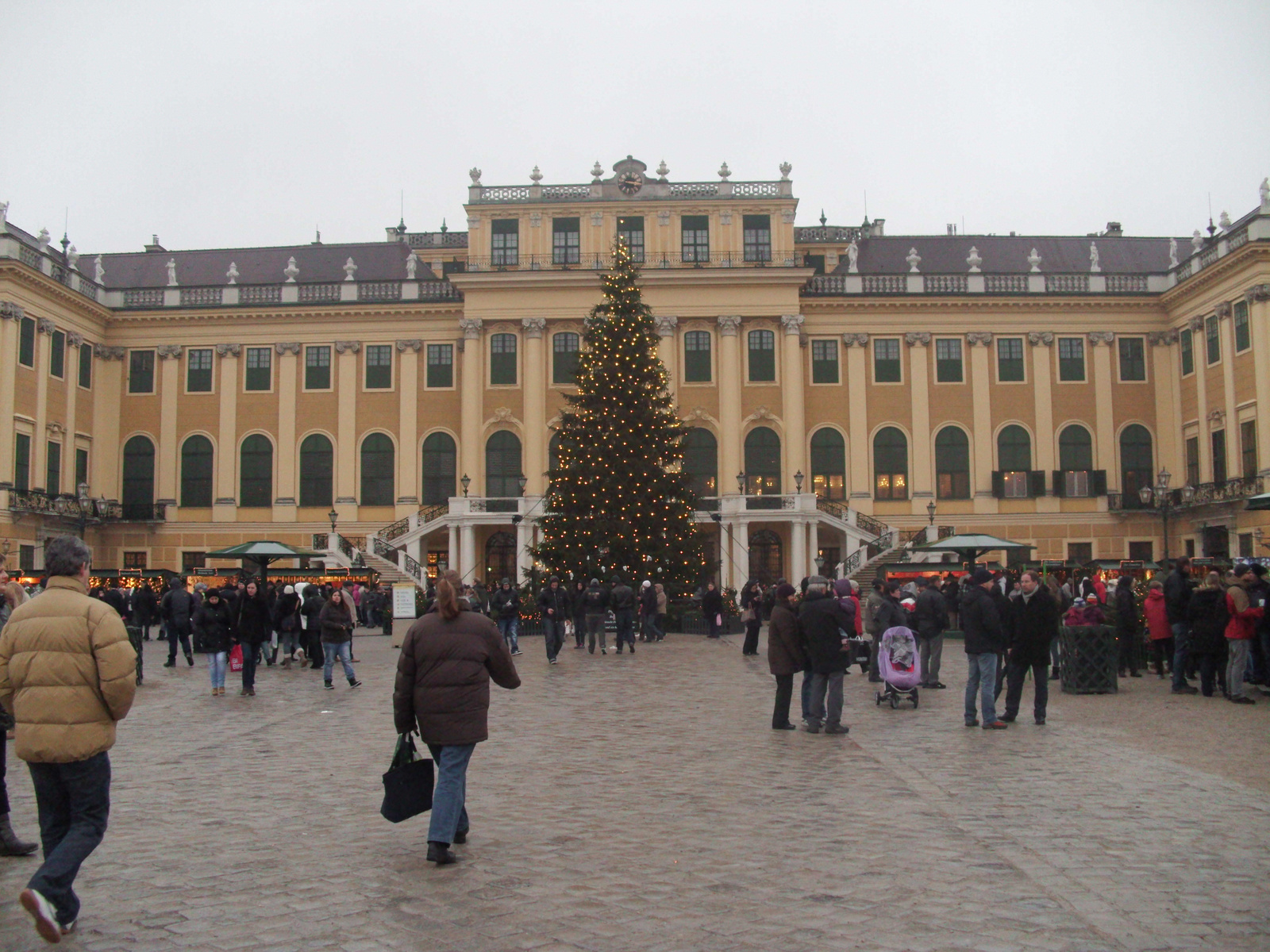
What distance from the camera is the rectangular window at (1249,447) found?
151 feet

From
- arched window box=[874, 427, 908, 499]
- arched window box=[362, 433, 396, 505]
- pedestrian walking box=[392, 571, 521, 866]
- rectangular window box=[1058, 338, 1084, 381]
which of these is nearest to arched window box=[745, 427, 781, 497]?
arched window box=[874, 427, 908, 499]

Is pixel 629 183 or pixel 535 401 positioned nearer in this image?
pixel 535 401

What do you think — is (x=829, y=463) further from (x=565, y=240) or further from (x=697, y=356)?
(x=565, y=240)

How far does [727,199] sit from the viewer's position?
53688 millimetres

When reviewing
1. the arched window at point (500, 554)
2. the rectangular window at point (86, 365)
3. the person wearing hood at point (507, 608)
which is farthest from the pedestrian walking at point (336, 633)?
the rectangular window at point (86, 365)

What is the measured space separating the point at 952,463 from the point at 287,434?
29.4 meters

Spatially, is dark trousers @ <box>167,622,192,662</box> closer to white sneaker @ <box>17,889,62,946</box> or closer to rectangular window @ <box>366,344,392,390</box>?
white sneaker @ <box>17,889,62,946</box>

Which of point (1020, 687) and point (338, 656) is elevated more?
point (338, 656)

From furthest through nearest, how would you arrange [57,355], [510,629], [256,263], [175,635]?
1. [256,263]
2. [57,355]
3. [510,629]
4. [175,635]

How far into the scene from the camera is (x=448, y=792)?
7.65 m

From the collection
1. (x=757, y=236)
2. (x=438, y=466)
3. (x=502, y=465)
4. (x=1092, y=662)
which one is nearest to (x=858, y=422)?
(x=757, y=236)

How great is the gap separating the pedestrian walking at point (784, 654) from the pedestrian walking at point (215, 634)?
8888 mm

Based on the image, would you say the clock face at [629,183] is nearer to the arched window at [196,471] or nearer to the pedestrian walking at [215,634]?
the arched window at [196,471]

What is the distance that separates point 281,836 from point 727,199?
1893 inches
